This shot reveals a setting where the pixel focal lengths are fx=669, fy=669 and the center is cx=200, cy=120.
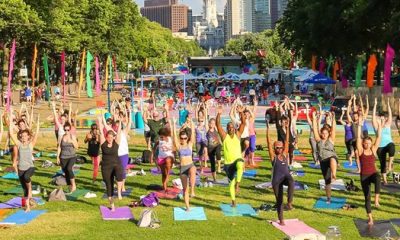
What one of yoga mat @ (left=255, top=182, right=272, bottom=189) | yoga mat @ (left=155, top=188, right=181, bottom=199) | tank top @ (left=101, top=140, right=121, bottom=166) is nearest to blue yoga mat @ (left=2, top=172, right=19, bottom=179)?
yoga mat @ (left=155, top=188, right=181, bottom=199)

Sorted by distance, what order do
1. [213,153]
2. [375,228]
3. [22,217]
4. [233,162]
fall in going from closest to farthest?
[375,228] → [22,217] → [233,162] → [213,153]

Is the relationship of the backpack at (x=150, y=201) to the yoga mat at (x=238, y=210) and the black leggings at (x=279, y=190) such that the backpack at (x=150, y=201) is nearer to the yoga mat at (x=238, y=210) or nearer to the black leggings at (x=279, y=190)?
the yoga mat at (x=238, y=210)

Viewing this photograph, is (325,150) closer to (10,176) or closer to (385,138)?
(385,138)

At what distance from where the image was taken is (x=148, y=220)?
40.6 ft

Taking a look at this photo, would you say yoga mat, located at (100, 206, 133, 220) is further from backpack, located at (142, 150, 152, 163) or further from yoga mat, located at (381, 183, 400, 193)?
backpack, located at (142, 150, 152, 163)

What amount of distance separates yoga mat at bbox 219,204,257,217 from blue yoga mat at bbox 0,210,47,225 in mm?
3742

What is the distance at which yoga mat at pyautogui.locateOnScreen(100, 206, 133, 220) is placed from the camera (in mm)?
13055

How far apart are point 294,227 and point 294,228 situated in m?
0.08

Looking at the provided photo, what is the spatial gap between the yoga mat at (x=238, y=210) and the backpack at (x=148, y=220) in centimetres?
158

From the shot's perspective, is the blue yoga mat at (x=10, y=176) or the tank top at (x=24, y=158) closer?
the tank top at (x=24, y=158)

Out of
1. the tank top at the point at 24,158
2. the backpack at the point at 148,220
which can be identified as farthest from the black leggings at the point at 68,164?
the backpack at the point at 148,220

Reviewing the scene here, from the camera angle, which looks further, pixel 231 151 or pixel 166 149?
pixel 166 149

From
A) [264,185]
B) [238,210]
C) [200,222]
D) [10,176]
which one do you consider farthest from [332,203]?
[10,176]

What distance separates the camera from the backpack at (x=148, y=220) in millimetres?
12281
